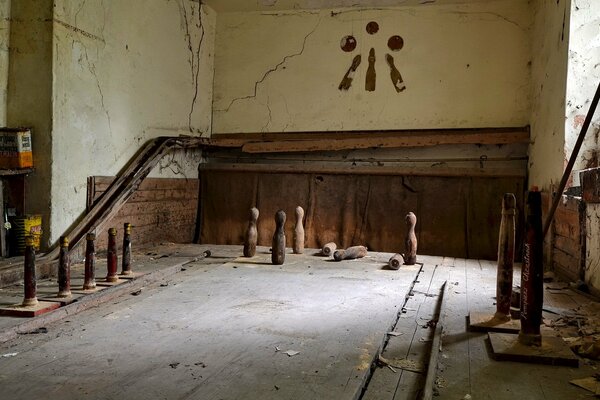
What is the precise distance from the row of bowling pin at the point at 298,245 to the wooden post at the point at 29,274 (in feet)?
7.68

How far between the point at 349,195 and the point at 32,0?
160 inches

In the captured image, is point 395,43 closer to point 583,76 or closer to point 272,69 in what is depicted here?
point 272,69

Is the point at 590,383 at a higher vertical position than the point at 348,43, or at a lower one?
lower

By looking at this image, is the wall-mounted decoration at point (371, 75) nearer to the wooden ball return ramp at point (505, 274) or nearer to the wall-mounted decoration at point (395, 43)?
the wall-mounted decoration at point (395, 43)

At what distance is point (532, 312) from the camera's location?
2.43 m

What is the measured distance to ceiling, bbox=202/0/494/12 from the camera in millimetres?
6453

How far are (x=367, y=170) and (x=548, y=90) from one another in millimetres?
2261

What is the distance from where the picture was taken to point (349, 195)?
658cm

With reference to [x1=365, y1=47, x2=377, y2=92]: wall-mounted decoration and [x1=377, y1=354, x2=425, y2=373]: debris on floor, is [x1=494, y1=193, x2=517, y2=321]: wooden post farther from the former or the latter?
[x1=365, y1=47, x2=377, y2=92]: wall-mounted decoration

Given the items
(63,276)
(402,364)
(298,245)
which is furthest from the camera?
(298,245)

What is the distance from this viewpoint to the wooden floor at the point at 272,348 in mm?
1945

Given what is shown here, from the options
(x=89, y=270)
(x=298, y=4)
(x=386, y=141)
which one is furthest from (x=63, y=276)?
(x=298, y=4)

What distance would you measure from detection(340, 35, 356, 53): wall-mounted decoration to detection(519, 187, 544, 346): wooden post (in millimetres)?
4660

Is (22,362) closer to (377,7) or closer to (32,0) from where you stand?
(32,0)
